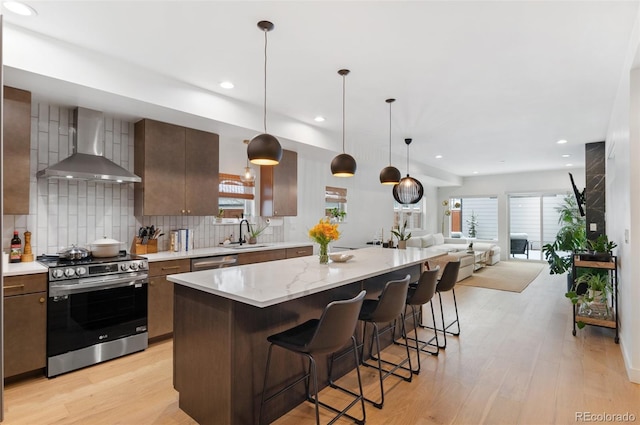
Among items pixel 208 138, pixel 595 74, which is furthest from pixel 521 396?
pixel 208 138

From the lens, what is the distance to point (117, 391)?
8.75 feet

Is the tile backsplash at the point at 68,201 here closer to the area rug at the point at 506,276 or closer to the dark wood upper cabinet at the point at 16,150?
the dark wood upper cabinet at the point at 16,150

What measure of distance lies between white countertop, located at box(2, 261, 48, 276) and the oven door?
18 centimetres

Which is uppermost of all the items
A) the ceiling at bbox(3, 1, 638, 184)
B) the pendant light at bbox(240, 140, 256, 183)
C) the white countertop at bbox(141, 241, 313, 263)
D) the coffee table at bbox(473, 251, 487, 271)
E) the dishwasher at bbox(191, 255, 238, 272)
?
the ceiling at bbox(3, 1, 638, 184)

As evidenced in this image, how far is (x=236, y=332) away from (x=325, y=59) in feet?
7.38

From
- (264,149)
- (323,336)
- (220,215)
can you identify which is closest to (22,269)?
(264,149)

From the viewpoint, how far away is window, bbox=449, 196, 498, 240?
34.8ft

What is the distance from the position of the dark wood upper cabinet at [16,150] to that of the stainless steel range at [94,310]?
0.57m

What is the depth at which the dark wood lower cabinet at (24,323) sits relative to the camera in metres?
2.67

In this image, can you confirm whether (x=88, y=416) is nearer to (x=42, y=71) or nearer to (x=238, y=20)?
(x=42, y=71)

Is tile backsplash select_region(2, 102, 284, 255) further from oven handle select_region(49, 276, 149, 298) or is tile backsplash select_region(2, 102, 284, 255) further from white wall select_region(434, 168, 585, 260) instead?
white wall select_region(434, 168, 585, 260)

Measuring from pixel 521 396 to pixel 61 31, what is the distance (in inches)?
171

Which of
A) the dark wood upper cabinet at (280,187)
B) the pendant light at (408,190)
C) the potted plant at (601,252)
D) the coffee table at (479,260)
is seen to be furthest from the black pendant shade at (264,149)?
the coffee table at (479,260)

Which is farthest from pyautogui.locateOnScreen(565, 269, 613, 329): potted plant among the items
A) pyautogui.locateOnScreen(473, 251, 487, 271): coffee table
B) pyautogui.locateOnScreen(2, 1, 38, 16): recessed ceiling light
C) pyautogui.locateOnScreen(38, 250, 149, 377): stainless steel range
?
pyautogui.locateOnScreen(2, 1, 38, 16): recessed ceiling light
